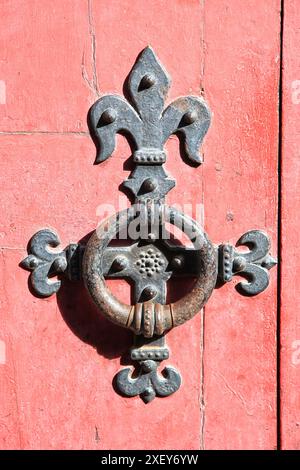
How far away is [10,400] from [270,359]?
0.47 metres

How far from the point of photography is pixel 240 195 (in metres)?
1.08

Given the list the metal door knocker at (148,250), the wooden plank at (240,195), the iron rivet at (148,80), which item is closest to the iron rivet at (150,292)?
the metal door knocker at (148,250)

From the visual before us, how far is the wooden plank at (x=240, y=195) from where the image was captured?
104cm

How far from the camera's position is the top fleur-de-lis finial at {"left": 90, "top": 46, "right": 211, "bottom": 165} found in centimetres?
102

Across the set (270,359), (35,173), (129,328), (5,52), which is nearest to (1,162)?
(35,173)

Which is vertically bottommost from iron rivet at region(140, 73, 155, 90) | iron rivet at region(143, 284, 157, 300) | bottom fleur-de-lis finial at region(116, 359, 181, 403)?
bottom fleur-de-lis finial at region(116, 359, 181, 403)

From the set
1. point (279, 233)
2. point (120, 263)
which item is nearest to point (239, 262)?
point (279, 233)

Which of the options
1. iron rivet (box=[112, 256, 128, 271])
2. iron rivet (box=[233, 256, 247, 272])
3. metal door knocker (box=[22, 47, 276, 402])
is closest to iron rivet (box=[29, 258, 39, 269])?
metal door knocker (box=[22, 47, 276, 402])

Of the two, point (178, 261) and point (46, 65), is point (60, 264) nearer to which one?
point (178, 261)

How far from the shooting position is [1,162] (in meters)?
1.03

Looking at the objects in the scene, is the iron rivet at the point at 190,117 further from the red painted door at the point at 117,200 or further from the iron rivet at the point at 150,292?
the iron rivet at the point at 150,292

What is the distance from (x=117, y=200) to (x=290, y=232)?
1.03ft

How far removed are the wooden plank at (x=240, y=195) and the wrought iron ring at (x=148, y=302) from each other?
79 mm

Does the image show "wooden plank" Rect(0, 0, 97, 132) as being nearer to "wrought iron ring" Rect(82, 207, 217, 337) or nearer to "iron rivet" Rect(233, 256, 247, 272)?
"wrought iron ring" Rect(82, 207, 217, 337)
